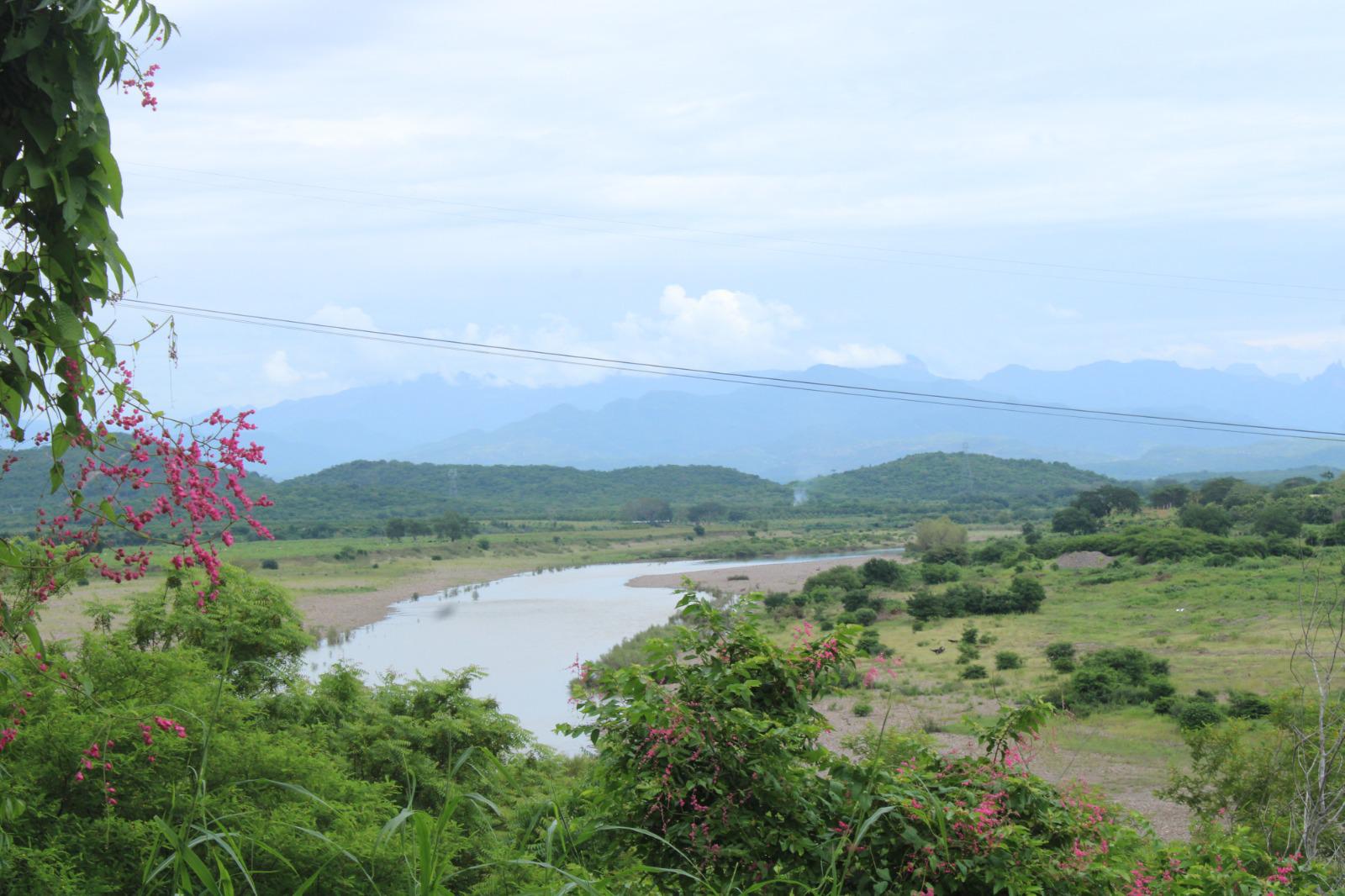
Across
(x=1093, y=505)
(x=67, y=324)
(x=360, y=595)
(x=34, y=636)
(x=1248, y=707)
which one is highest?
(x=67, y=324)

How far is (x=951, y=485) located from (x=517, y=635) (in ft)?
322

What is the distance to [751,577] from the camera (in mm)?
51094

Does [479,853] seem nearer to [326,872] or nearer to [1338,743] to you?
[326,872]

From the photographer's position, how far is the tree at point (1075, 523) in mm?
63750

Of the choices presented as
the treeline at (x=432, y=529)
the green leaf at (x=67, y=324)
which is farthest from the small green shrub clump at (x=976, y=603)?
the treeline at (x=432, y=529)

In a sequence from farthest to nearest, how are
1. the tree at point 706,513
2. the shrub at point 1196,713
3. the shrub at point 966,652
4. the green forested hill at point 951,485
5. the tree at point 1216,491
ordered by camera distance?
the green forested hill at point 951,485 < the tree at point 706,513 < the tree at point 1216,491 < the shrub at point 966,652 < the shrub at point 1196,713

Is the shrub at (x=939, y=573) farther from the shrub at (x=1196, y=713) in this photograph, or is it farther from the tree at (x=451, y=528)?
the tree at (x=451, y=528)

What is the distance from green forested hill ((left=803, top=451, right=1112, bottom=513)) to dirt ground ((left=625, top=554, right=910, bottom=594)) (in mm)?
50633

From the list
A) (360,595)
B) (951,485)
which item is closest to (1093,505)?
(360,595)

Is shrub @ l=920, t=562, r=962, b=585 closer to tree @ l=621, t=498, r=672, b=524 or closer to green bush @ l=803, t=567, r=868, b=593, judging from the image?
green bush @ l=803, t=567, r=868, b=593

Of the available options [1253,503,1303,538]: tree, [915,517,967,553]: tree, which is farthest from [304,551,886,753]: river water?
[1253,503,1303,538]: tree

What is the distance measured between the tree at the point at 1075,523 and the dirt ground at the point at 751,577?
12.4 meters

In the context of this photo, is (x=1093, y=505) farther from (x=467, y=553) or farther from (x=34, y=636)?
(x=34, y=636)

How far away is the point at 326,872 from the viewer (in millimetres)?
3902
